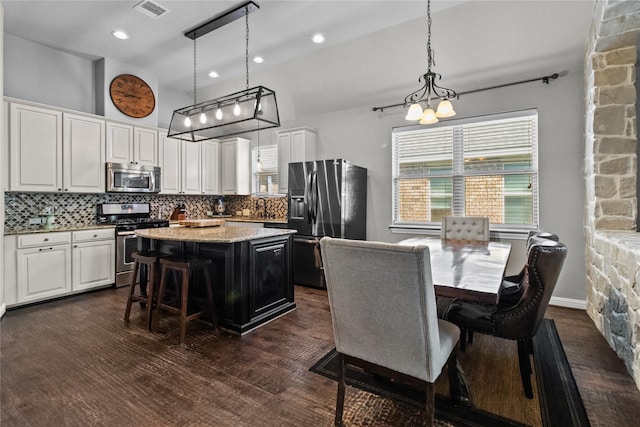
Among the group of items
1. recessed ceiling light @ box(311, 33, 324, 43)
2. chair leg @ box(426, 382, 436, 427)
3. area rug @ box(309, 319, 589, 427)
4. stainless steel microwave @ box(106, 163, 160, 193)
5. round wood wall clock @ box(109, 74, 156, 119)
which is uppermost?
recessed ceiling light @ box(311, 33, 324, 43)

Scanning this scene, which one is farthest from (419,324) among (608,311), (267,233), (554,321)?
(554,321)

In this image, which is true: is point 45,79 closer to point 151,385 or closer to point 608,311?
point 151,385

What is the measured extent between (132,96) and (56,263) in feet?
8.89

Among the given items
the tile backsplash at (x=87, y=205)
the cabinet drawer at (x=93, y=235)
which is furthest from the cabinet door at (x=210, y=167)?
the cabinet drawer at (x=93, y=235)

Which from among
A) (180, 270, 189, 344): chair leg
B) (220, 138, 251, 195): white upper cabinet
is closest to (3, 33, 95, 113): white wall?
(220, 138, 251, 195): white upper cabinet

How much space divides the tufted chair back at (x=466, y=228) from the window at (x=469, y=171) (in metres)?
0.53

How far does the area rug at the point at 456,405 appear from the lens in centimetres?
178

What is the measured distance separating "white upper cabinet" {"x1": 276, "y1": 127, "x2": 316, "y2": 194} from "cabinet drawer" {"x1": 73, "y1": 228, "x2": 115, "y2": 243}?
8.62 feet

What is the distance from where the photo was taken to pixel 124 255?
4551 mm

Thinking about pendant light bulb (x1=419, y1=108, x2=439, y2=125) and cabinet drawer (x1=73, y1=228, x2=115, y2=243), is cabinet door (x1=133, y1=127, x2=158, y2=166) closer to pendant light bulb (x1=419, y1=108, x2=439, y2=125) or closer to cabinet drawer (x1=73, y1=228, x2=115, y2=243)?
cabinet drawer (x1=73, y1=228, x2=115, y2=243)

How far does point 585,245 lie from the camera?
11.8 ft

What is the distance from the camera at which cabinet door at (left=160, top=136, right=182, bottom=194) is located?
5328 mm

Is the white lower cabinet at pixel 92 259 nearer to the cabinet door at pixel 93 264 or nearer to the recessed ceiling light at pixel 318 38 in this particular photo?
the cabinet door at pixel 93 264

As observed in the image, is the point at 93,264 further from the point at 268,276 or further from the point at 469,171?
the point at 469,171
